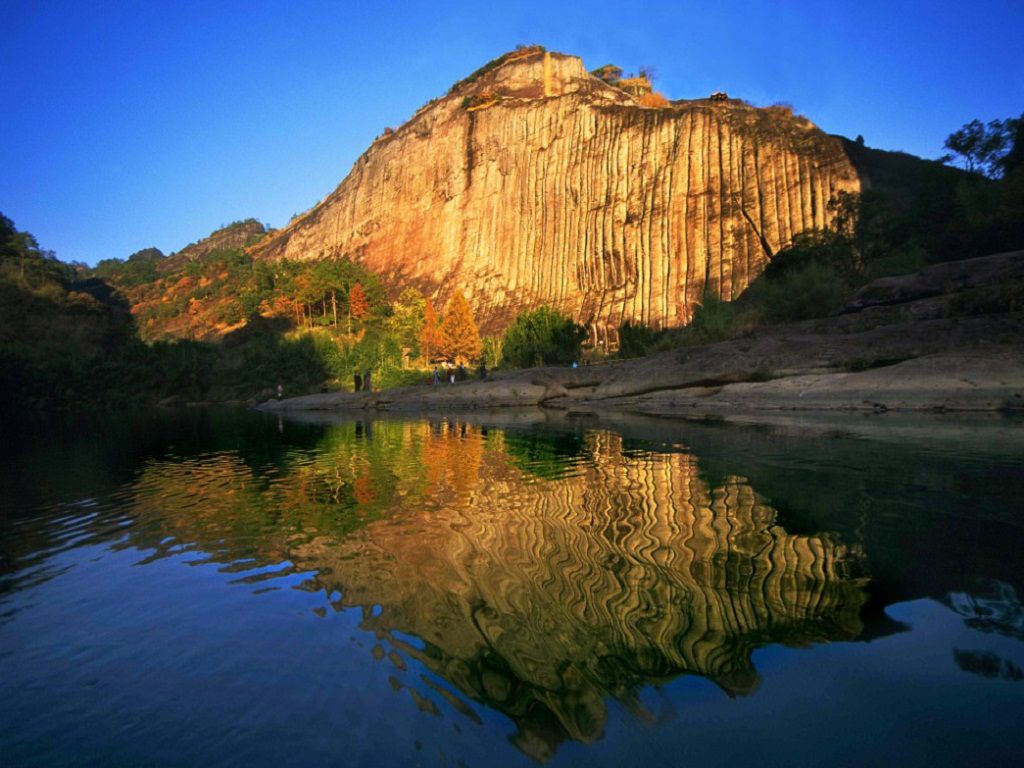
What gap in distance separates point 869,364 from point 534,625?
1696 centimetres

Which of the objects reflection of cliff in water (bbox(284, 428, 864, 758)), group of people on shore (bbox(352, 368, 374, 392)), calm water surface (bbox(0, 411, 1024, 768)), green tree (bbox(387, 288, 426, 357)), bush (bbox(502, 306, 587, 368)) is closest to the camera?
calm water surface (bbox(0, 411, 1024, 768))

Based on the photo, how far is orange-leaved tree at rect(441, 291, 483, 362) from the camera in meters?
51.2

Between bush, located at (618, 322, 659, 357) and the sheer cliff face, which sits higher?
the sheer cliff face

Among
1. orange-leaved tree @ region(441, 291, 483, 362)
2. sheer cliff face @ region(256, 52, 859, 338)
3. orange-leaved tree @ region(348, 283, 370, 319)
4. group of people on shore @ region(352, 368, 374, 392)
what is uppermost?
sheer cliff face @ region(256, 52, 859, 338)

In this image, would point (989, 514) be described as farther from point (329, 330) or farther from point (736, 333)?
point (329, 330)

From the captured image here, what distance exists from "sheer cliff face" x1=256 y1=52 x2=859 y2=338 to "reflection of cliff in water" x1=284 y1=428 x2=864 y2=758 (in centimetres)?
3988

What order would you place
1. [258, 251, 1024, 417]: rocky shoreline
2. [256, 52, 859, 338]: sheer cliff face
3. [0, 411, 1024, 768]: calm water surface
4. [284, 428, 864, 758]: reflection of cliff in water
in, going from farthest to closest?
1. [256, 52, 859, 338]: sheer cliff face
2. [258, 251, 1024, 417]: rocky shoreline
3. [284, 428, 864, 758]: reflection of cliff in water
4. [0, 411, 1024, 768]: calm water surface

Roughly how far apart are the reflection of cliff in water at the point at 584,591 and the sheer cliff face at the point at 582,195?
131ft

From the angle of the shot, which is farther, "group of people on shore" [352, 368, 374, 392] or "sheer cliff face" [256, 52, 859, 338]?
"sheer cliff face" [256, 52, 859, 338]

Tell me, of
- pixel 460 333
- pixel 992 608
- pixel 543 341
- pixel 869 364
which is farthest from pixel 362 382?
pixel 992 608

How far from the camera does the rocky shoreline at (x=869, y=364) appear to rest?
14.2 metres

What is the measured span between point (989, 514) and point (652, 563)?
3.17 m

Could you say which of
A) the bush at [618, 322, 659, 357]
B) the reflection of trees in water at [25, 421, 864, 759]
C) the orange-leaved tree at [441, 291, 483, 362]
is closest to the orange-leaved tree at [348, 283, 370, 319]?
the orange-leaved tree at [441, 291, 483, 362]

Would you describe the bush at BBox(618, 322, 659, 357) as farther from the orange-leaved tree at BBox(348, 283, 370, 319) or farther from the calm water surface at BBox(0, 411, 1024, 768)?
the orange-leaved tree at BBox(348, 283, 370, 319)
